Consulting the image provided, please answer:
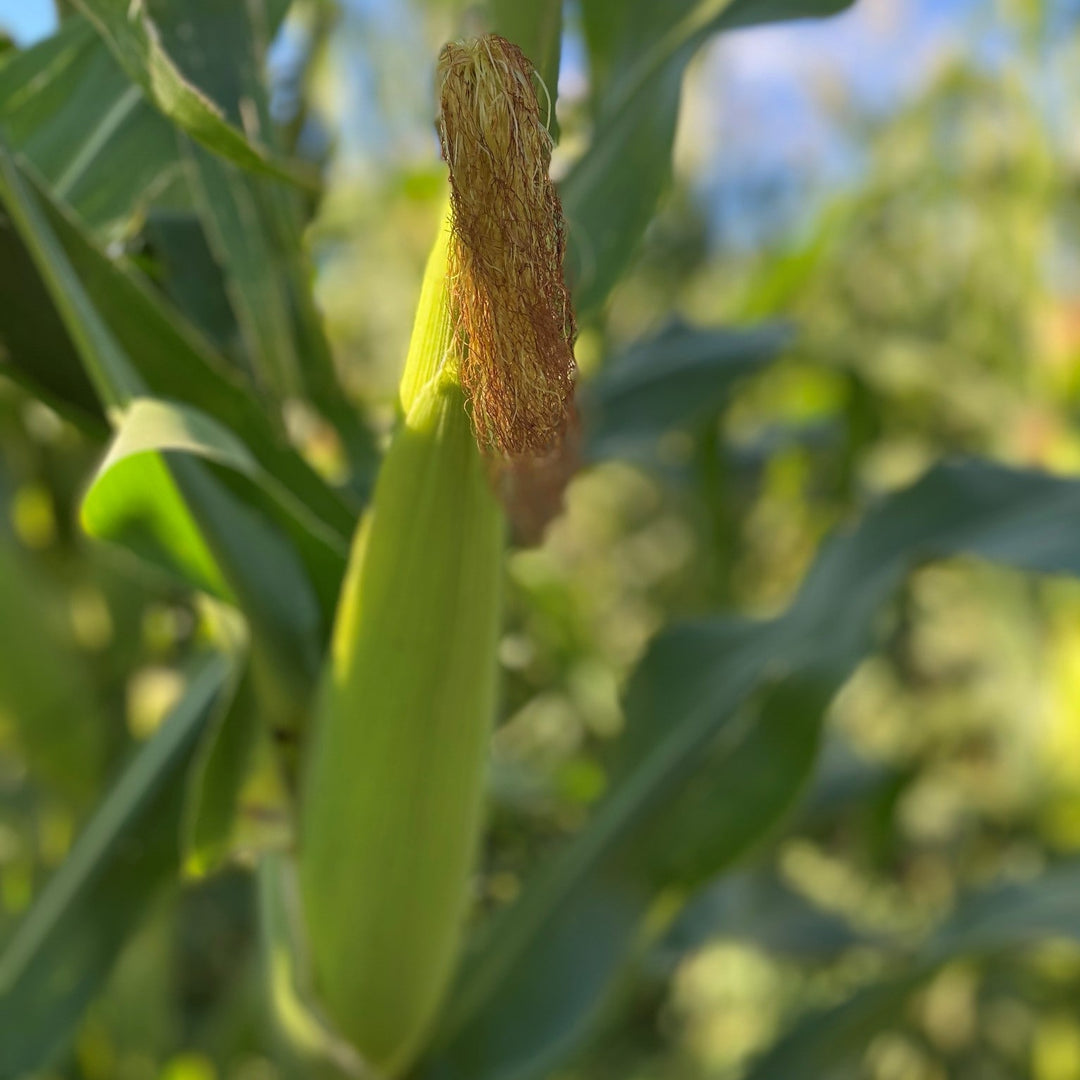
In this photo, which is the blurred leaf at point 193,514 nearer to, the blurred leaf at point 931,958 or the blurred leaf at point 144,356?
the blurred leaf at point 144,356

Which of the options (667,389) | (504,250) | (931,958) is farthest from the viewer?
(667,389)

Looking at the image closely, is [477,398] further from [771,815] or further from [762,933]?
[762,933]

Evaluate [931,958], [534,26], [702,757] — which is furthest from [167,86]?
[931,958]

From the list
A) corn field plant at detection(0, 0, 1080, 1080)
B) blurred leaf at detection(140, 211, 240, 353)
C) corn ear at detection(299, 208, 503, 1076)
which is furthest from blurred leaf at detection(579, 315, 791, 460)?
corn ear at detection(299, 208, 503, 1076)

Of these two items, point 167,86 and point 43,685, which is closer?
point 167,86

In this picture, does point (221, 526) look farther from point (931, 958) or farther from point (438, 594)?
point (931, 958)

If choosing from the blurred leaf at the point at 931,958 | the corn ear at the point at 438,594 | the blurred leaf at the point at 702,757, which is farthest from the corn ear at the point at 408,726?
the blurred leaf at the point at 931,958

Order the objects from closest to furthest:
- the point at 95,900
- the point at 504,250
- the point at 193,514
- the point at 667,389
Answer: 1. the point at 504,250
2. the point at 193,514
3. the point at 95,900
4. the point at 667,389
